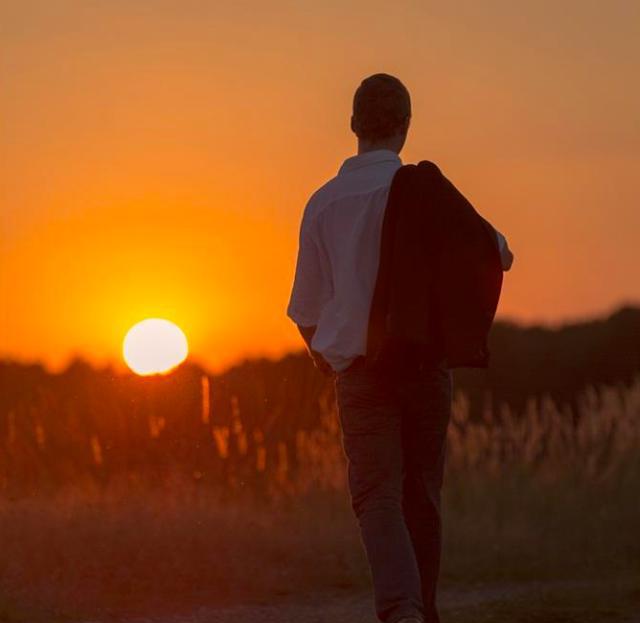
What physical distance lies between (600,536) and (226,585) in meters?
2.68

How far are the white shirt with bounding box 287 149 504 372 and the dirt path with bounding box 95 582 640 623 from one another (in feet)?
7.96

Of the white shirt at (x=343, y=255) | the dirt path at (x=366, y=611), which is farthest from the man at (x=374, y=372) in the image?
the dirt path at (x=366, y=611)

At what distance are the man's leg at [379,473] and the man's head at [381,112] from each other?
86 cm

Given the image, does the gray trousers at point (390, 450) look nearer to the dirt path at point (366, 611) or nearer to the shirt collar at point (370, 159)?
the shirt collar at point (370, 159)

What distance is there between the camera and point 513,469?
12602 millimetres

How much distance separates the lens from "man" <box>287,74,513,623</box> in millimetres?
5883

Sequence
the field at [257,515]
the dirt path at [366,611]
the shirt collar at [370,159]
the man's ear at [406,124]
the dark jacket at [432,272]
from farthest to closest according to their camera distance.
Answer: the field at [257,515] → the dirt path at [366,611] → the man's ear at [406,124] → the shirt collar at [370,159] → the dark jacket at [432,272]

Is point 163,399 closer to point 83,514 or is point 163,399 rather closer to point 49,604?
point 83,514

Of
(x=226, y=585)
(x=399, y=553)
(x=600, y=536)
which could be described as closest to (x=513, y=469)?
(x=600, y=536)

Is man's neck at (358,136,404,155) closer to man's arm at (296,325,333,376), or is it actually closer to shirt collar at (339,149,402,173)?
shirt collar at (339,149,402,173)

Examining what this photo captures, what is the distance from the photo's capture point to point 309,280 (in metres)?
6.05

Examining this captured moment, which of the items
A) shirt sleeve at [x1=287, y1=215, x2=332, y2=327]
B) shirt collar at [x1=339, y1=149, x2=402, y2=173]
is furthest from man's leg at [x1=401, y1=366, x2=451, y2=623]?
shirt collar at [x1=339, y1=149, x2=402, y2=173]

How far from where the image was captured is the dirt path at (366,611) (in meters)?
8.02

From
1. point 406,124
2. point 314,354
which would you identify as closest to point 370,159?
point 406,124
